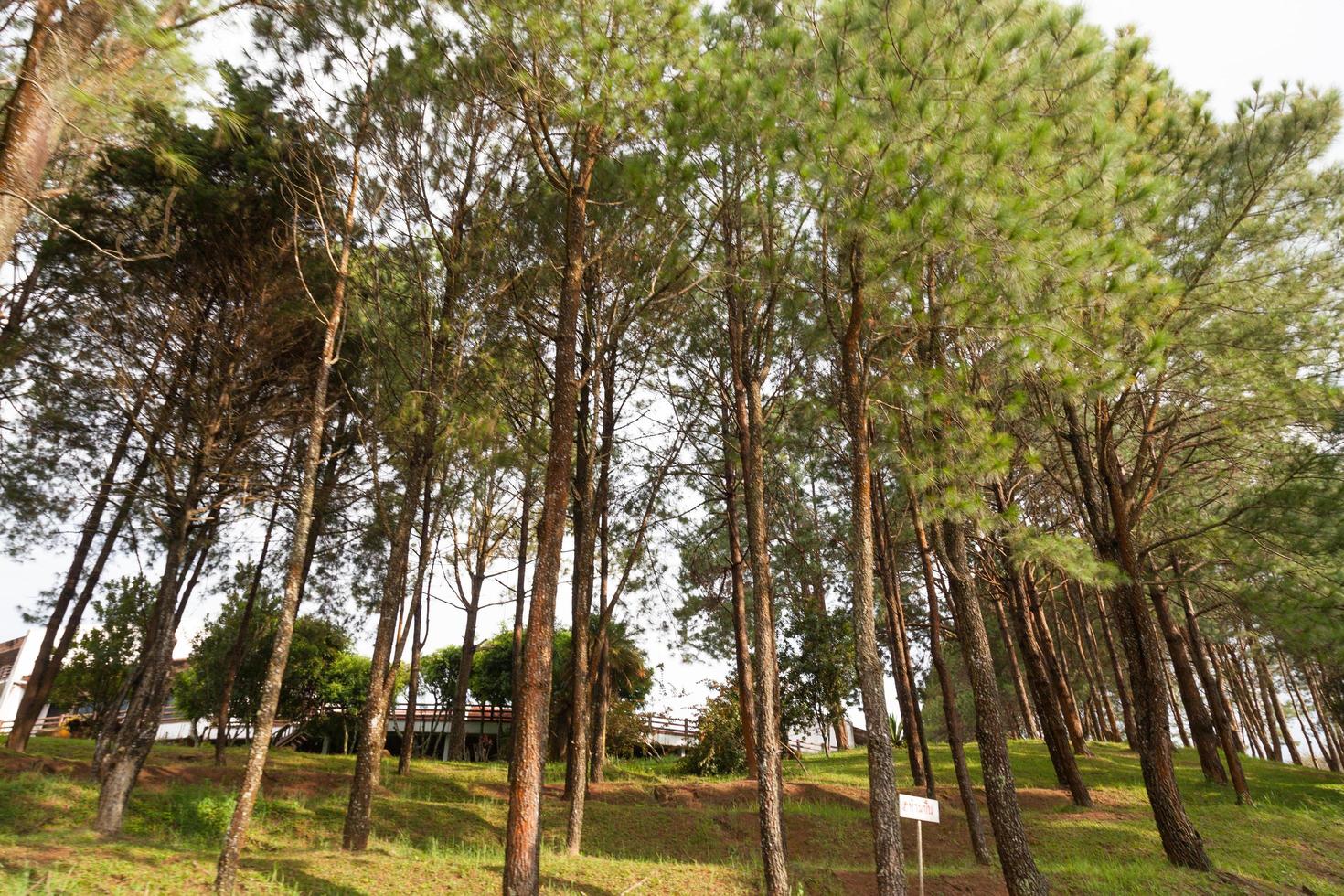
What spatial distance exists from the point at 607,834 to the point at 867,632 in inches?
238

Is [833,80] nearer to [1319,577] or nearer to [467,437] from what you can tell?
[467,437]

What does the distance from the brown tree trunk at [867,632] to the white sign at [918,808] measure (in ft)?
0.82

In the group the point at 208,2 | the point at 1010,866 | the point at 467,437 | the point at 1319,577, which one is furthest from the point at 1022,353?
the point at 208,2

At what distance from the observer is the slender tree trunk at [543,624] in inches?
222

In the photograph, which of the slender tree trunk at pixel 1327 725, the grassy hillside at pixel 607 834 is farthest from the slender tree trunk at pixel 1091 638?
the slender tree trunk at pixel 1327 725

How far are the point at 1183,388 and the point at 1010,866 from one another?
256 inches

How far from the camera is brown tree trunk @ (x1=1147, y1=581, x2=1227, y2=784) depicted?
12539 mm

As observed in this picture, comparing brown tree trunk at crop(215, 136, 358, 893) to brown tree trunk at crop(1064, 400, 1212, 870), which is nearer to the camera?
brown tree trunk at crop(215, 136, 358, 893)

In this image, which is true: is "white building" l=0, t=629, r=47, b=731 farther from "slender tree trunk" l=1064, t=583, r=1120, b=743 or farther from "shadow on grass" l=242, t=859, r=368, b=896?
"slender tree trunk" l=1064, t=583, r=1120, b=743

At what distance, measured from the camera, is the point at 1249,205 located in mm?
8500

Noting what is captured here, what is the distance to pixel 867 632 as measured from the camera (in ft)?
22.1

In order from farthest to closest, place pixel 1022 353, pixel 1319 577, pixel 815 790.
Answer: pixel 815 790
pixel 1319 577
pixel 1022 353

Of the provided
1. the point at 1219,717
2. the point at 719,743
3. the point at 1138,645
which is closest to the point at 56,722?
the point at 719,743


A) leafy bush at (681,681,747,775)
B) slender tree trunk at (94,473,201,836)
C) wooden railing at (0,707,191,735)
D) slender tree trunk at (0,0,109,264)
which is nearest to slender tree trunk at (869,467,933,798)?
leafy bush at (681,681,747,775)
